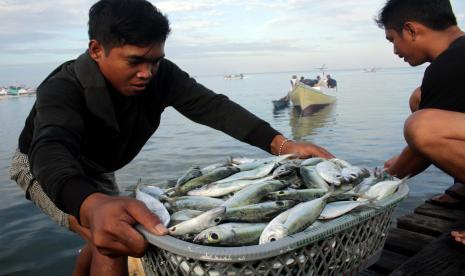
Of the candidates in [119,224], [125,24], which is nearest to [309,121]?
[125,24]

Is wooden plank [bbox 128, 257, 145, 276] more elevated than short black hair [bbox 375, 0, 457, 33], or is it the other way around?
short black hair [bbox 375, 0, 457, 33]

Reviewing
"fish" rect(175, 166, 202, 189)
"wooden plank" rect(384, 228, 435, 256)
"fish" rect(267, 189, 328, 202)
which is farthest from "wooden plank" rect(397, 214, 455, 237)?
"fish" rect(175, 166, 202, 189)

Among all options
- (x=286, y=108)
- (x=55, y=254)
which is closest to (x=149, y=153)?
(x=55, y=254)

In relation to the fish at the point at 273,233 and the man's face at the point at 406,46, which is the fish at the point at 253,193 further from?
the man's face at the point at 406,46

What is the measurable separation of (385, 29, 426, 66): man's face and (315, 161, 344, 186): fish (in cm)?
197

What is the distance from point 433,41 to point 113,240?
3.93 meters

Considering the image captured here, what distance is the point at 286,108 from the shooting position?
3612 centimetres

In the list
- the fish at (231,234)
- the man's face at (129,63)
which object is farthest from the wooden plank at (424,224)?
the man's face at (129,63)

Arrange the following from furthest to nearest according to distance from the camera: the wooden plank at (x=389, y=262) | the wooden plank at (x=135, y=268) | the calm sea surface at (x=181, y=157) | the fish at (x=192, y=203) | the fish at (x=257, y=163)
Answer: the calm sea surface at (x=181, y=157) < the wooden plank at (x=135, y=268) < the wooden plank at (x=389, y=262) < the fish at (x=257, y=163) < the fish at (x=192, y=203)

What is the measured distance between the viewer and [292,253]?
2031mm

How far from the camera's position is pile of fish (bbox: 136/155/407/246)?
2084mm

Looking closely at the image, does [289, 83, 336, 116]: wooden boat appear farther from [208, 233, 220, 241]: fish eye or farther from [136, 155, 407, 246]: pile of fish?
[208, 233, 220, 241]: fish eye

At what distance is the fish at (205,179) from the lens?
291 centimetres

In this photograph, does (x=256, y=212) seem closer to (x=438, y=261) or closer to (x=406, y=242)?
(x=438, y=261)
